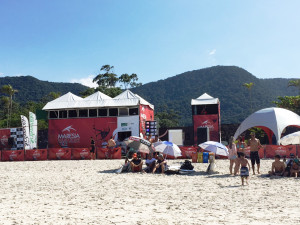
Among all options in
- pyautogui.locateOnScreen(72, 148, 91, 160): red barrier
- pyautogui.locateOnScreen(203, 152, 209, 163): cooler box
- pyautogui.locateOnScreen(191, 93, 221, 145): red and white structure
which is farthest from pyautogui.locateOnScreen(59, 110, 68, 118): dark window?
pyautogui.locateOnScreen(203, 152, 209, 163): cooler box

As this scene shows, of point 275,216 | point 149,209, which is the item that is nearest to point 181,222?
point 149,209

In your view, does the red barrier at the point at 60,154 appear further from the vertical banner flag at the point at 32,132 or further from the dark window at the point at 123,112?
the dark window at the point at 123,112

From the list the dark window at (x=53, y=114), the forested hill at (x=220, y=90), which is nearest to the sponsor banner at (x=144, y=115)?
the dark window at (x=53, y=114)

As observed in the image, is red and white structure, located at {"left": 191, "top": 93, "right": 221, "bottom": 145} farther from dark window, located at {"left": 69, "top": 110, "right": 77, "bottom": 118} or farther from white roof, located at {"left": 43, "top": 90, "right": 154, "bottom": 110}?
dark window, located at {"left": 69, "top": 110, "right": 77, "bottom": 118}

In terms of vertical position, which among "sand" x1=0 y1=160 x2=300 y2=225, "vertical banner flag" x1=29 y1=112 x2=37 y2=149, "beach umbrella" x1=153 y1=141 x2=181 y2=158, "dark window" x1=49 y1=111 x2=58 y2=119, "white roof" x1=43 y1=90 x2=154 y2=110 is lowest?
"sand" x1=0 y1=160 x2=300 y2=225

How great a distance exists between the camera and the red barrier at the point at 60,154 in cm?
2017

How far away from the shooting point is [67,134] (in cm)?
2581

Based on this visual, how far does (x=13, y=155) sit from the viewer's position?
20.3m

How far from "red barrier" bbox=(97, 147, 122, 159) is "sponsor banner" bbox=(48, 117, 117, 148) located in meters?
4.78

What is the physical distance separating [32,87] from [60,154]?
361 feet

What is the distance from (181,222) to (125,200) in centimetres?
216

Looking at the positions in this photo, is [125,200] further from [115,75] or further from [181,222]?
[115,75]

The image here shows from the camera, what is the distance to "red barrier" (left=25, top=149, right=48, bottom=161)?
797 inches

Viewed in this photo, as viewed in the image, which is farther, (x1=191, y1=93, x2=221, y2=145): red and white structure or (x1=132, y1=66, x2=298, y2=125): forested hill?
(x1=132, y1=66, x2=298, y2=125): forested hill
